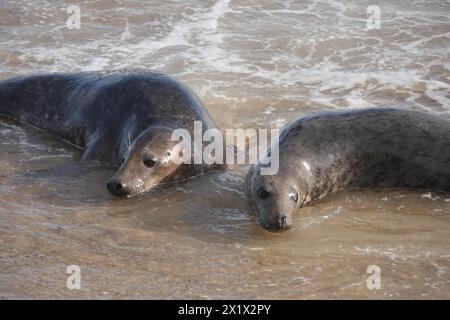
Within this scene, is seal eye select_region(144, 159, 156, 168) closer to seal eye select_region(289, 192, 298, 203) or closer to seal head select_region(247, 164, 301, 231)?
seal head select_region(247, 164, 301, 231)

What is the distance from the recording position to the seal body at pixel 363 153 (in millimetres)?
6273

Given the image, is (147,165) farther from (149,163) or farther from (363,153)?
(363,153)

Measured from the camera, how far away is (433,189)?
6.33 m

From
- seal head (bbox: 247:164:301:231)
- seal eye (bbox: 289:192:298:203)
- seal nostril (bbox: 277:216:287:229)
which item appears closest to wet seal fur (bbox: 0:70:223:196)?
seal head (bbox: 247:164:301:231)

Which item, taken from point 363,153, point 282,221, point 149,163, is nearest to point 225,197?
point 149,163

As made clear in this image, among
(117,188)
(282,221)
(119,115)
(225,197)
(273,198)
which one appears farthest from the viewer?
(119,115)

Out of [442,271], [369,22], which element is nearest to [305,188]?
[442,271]

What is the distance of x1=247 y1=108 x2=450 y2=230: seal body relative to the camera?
6.27 meters

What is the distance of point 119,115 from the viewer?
23.2 feet

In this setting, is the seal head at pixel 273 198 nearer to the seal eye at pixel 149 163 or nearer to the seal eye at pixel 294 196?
the seal eye at pixel 294 196

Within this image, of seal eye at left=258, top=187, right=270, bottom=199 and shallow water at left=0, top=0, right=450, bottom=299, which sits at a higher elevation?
seal eye at left=258, top=187, right=270, bottom=199

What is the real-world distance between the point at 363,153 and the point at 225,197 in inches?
46.8

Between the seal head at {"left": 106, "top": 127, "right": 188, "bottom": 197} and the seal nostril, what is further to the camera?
the seal head at {"left": 106, "top": 127, "right": 188, "bottom": 197}

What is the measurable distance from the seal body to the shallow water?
149 millimetres
